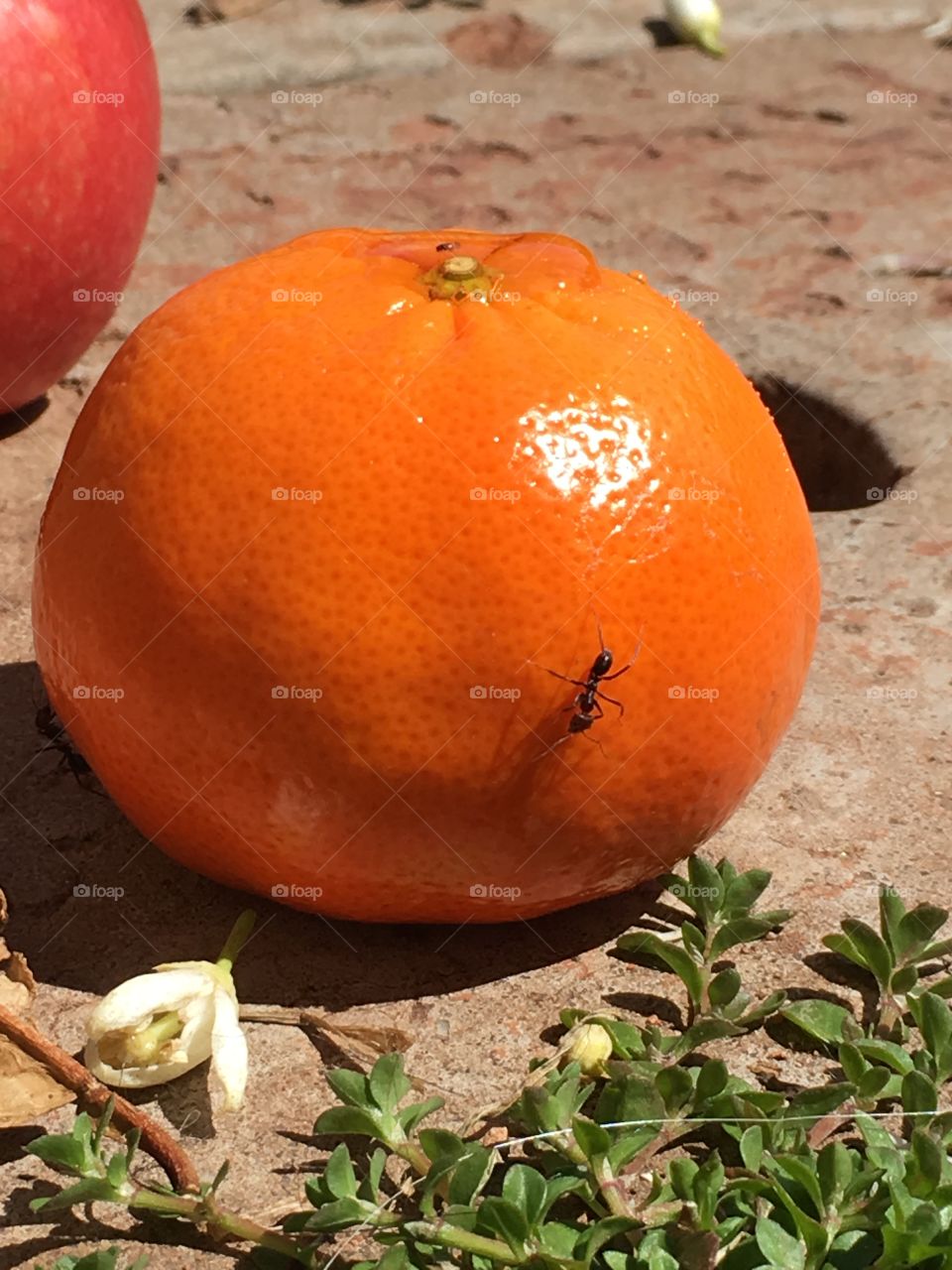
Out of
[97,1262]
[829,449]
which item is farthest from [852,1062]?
[829,449]

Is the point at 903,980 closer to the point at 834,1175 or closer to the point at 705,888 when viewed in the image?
the point at 705,888

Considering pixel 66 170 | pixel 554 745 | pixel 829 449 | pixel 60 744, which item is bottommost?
pixel 829 449

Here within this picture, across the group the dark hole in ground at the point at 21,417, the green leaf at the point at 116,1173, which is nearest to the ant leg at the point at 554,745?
the green leaf at the point at 116,1173

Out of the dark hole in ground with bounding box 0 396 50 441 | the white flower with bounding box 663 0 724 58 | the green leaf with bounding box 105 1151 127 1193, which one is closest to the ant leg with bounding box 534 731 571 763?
the green leaf with bounding box 105 1151 127 1193

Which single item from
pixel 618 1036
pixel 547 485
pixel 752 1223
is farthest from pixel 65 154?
pixel 752 1223

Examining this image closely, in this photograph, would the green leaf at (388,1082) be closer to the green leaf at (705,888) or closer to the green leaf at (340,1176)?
the green leaf at (340,1176)
